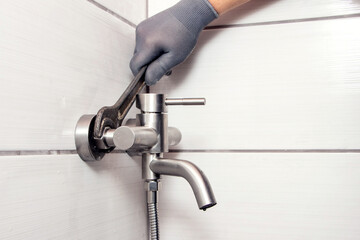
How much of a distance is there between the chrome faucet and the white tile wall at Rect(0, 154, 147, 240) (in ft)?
0.11

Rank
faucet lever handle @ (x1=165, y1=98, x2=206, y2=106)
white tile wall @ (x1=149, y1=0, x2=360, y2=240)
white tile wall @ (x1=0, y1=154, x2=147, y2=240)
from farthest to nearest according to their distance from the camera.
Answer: white tile wall @ (x1=149, y1=0, x2=360, y2=240) → faucet lever handle @ (x1=165, y1=98, x2=206, y2=106) → white tile wall @ (x1=0, y1=154, x2=147, y2=240)

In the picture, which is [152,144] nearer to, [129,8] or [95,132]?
[95,132]

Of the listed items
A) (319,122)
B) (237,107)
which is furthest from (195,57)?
(319,122)

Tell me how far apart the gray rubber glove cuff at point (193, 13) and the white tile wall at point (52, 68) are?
0.32ft

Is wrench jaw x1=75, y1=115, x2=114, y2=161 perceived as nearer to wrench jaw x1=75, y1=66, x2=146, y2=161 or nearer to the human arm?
wrench jaw x1=75, y1=66, x2=146, y2=161

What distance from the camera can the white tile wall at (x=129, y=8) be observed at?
1.81ft

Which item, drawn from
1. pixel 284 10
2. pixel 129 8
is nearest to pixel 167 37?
pixel 129 8

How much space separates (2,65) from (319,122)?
0.46 m

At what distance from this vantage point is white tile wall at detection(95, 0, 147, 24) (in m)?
0.55

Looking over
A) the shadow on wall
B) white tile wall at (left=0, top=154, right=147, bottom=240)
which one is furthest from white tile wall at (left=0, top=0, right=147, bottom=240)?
the shadow on wall

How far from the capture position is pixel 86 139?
0.46m

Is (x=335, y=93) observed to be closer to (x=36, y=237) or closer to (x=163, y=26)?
(x=163, y=26)

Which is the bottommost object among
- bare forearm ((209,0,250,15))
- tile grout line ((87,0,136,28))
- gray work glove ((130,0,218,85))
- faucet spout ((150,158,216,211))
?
faucet spout ((150,158,216,211))

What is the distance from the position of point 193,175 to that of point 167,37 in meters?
0.21
